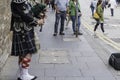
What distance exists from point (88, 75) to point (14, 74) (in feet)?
4.74

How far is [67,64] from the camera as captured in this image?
8.92 metres

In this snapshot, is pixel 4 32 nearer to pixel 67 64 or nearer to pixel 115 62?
pixel 67 64

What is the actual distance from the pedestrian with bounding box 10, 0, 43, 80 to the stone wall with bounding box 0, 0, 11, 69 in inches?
56.2

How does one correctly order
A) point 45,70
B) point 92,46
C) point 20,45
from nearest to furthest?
point 20,45
point 45,70
point 92,46

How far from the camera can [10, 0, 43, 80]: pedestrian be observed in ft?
21.2

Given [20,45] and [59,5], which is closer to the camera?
[20,45]

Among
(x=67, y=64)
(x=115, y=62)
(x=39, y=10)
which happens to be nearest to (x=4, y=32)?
(x=67, y=64)

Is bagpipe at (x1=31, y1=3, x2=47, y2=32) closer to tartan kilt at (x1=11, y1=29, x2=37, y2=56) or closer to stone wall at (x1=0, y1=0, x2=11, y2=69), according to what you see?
tartan kilt at (x1=11, y1=29, x2=37, y2=56)

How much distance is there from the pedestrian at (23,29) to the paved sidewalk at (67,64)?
857mm

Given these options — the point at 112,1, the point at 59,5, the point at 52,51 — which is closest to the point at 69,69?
the point at 52,51

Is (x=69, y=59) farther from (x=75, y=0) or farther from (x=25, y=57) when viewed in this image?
(x=75, y=0)

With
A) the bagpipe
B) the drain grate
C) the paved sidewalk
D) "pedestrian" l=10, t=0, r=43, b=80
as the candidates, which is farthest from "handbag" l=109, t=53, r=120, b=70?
the bagpipe

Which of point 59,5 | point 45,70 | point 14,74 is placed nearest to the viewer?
point 14,74

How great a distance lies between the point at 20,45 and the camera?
21.9ft
